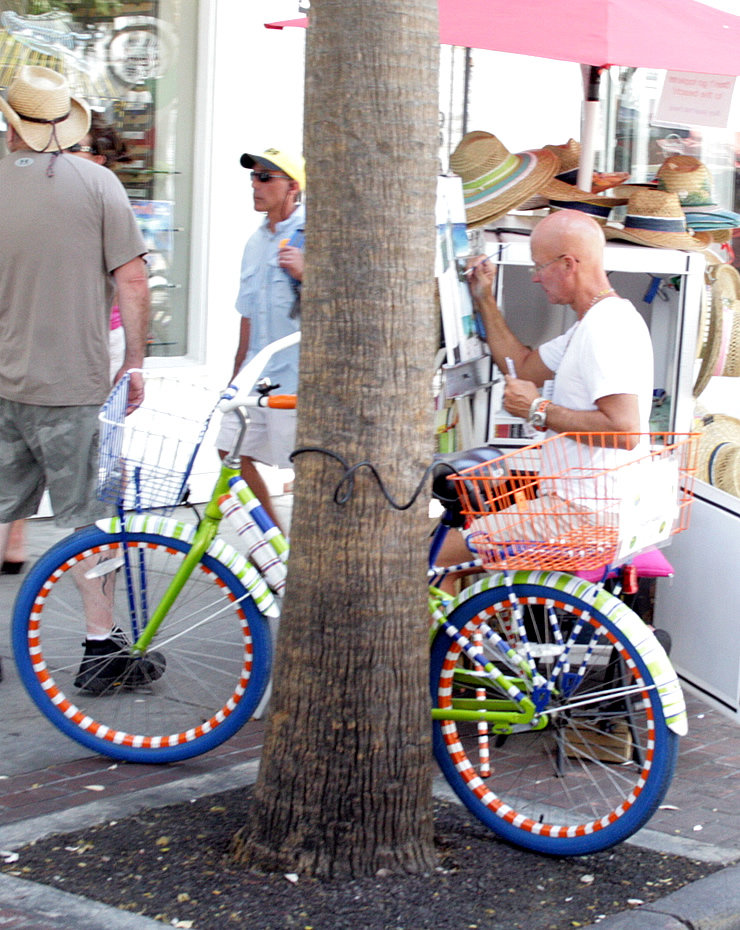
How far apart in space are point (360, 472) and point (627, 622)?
889 mm

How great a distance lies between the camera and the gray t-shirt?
14.7 ft

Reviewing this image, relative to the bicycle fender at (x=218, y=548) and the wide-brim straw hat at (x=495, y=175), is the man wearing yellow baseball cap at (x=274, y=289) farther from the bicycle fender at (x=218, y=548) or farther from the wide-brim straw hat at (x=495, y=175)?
the bicycle fender at (x=218, y=548)

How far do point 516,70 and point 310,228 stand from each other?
7509mm

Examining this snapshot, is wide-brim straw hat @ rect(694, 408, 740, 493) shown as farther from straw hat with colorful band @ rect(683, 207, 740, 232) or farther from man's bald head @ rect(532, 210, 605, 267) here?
man's bald head @ rect(532, 210, 605, 267)

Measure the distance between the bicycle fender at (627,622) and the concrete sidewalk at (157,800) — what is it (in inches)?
18.1

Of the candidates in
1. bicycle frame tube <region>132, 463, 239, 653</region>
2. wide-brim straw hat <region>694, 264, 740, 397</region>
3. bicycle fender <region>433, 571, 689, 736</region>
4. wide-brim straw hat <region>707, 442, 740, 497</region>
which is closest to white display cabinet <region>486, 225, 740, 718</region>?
wide-brim straw hat <region>694, 264, 740, 397</region>

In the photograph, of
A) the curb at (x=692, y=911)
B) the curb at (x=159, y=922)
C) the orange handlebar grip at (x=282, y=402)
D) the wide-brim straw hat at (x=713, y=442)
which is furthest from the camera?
the wide-brim straw hat at (x=713, y=442)

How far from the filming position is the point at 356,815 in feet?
10.8

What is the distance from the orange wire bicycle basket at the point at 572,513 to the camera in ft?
11.5

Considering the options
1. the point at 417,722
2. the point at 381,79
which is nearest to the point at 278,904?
the point at 417,722

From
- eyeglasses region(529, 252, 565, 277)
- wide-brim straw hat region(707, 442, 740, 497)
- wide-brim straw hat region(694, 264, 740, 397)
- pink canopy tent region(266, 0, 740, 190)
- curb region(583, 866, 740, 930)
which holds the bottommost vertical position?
curb region(583, 866, 740, 930)

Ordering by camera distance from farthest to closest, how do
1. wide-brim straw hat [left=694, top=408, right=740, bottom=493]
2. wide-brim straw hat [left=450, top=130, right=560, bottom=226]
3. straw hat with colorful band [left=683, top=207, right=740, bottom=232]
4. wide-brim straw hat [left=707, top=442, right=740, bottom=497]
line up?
1. wide-brim straw hat [left=694, top=408, right=740, bottom=493]
2. wide-brim straw hat [left=707, top=442, right=740, bottom=497]
3. straw hat with colorful band [left=683, top=207, right=740, bottom=232]
4. wide-brim straw hat [left=450, top=130, right=560, bottom=226]

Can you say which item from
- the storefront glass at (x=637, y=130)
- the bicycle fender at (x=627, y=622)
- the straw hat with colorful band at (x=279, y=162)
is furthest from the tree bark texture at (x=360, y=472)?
the storefront glass at (x=637, y=130)

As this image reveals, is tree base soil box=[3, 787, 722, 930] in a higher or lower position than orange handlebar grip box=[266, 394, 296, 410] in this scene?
lower
